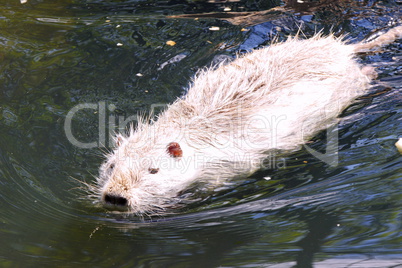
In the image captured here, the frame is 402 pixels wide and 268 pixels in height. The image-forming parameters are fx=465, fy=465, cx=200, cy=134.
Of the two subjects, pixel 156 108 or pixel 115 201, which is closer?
pixel 115 201

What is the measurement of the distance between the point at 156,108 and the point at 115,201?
1.62 m

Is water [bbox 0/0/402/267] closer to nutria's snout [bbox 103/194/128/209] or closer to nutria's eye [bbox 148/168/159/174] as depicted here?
nutria's snout [bbox 103/194/128/209]

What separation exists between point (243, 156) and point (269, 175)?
0.27 meters

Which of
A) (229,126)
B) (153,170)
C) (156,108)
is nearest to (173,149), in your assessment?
(153,170)

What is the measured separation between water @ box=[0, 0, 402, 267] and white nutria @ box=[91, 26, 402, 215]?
0.18 m

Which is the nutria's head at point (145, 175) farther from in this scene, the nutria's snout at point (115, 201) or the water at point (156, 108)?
the water at point (156, 108)

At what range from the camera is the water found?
2.96 m

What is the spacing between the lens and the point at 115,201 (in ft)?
11.1

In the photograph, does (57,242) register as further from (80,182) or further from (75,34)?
(75,34)

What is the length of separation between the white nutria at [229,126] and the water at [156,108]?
0.18 m

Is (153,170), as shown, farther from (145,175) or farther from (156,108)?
(156,108)

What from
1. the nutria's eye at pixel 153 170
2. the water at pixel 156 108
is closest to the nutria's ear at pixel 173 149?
the nutria's eye at pixel 153 170

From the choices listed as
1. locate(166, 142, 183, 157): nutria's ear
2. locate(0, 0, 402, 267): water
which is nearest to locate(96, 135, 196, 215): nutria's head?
locate(166, 142, 183, 157): nutria's ear

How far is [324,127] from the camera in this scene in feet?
14.4
